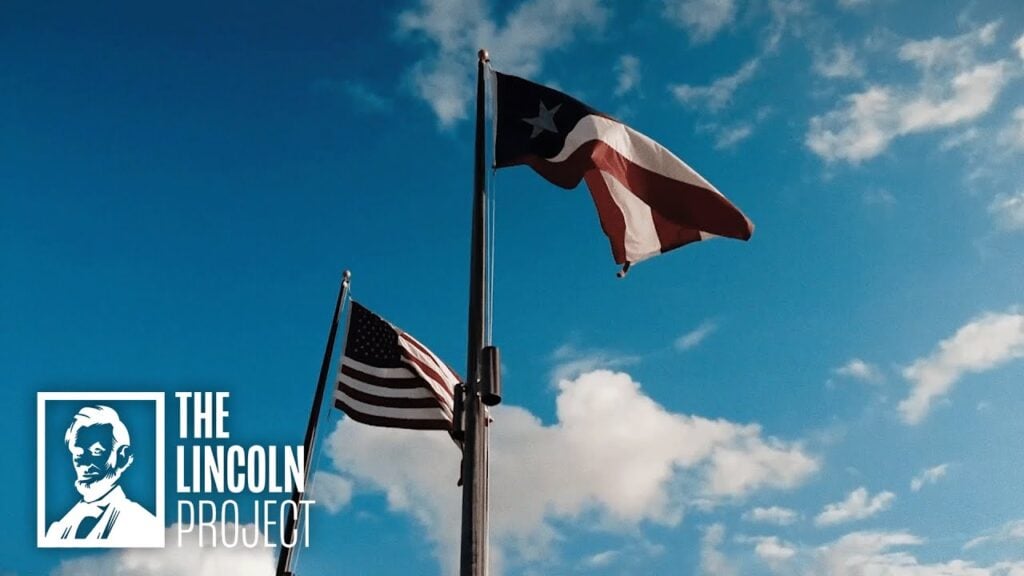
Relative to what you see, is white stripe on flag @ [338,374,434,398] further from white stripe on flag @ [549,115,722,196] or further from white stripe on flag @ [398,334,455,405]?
white stripe on flag @ [549,115,722,196]

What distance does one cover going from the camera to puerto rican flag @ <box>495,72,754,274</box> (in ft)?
37.9

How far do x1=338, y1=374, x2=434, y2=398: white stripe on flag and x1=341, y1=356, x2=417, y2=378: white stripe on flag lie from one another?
0.71 feet

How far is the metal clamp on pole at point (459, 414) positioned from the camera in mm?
9211

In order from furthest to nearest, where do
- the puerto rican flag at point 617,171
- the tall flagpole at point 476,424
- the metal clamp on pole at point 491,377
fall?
the puerto rican flag at point 617,171
the metal clamp on pole at point 491,377
the tall flagpole at point 476,424

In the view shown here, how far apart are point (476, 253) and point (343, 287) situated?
12.5 metres

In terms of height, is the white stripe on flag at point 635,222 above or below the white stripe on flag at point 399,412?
above

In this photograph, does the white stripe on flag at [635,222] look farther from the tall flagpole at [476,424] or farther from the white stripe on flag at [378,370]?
the white stripe on flag at [378,370]

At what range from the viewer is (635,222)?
1191cm

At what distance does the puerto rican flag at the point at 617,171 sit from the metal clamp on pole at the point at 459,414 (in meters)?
3.29

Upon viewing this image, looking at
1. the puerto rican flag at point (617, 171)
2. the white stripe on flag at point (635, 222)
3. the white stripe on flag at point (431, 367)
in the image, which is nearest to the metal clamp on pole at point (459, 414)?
the puerto rican flag at point (617, 171)

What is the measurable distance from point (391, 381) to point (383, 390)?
0.70 ft

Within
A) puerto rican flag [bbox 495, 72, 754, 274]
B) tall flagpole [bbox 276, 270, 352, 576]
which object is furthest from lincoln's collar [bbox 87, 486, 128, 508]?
puerto rican flag [bbox 495, 72, 754, 274]

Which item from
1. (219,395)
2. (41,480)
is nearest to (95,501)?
(41,480)

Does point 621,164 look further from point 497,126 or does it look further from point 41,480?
point 41,480
